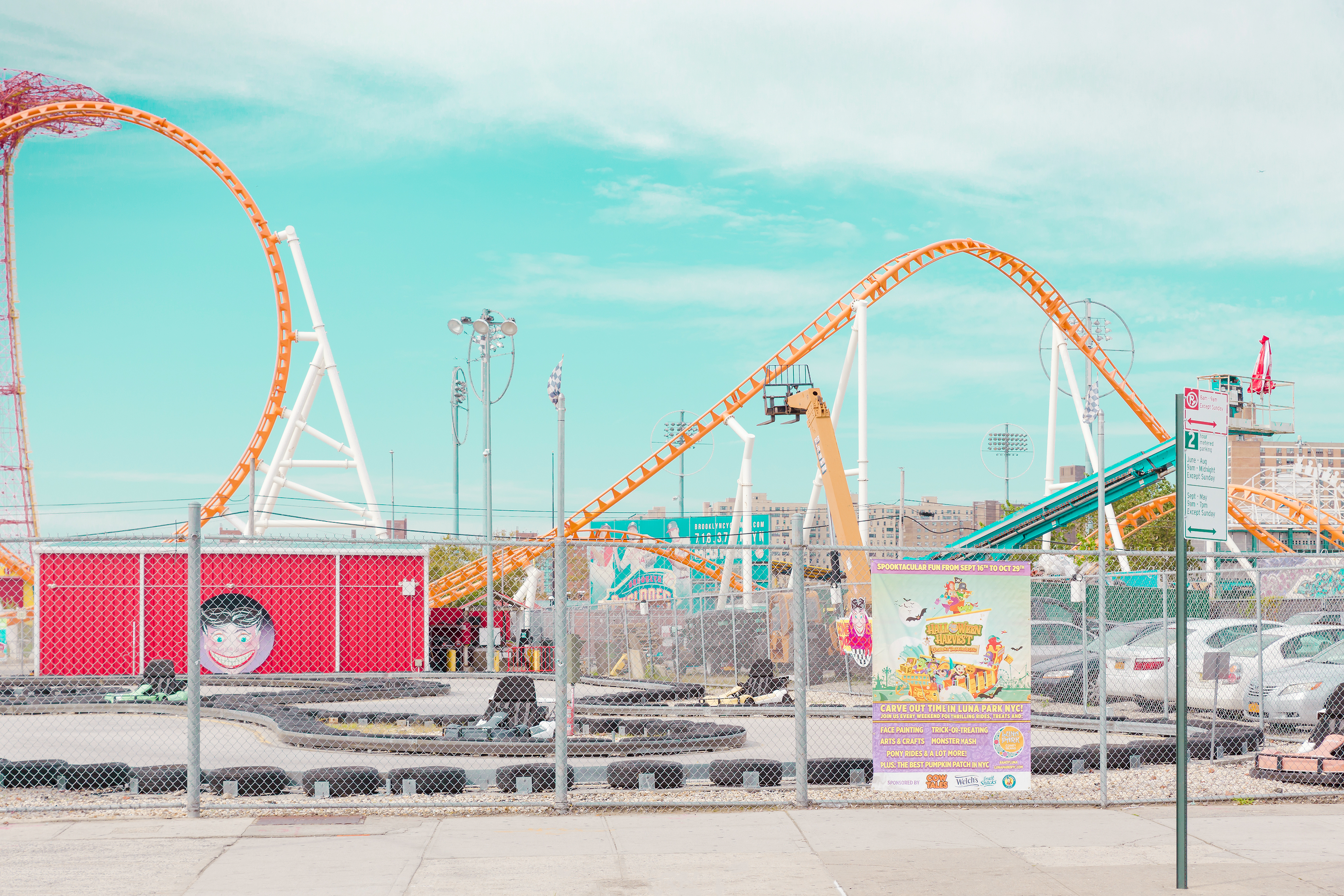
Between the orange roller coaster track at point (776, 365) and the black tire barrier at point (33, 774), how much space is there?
28.0 metres

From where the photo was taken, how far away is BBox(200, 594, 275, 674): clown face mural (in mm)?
29969

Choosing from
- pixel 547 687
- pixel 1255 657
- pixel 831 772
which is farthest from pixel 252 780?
pixel 547 687

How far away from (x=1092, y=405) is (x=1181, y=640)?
43757mm

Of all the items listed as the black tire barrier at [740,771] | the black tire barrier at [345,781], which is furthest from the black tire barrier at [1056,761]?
the black tire barrier at [345,781]

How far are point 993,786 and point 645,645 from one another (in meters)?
23.1

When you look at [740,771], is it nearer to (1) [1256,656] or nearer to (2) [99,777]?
(2) [99,777]

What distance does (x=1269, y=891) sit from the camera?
7895 mm

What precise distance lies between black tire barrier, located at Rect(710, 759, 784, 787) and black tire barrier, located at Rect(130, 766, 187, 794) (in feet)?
16.0

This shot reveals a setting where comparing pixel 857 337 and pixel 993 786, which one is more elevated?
pixel 857 337

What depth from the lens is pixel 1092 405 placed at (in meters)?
49.5

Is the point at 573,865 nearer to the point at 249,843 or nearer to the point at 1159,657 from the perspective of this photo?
the point at 249,843

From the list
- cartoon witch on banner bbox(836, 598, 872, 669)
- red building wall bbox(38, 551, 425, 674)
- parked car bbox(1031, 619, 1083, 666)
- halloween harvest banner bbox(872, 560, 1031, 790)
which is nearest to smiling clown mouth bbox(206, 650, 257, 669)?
red building wall bbox(38, 551, 425, 674)

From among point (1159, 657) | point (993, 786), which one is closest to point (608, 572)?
point (1159, 657)

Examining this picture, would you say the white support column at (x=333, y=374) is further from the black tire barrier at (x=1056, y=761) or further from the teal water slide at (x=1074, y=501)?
the black tire barrier at (x=1056, y=761)
